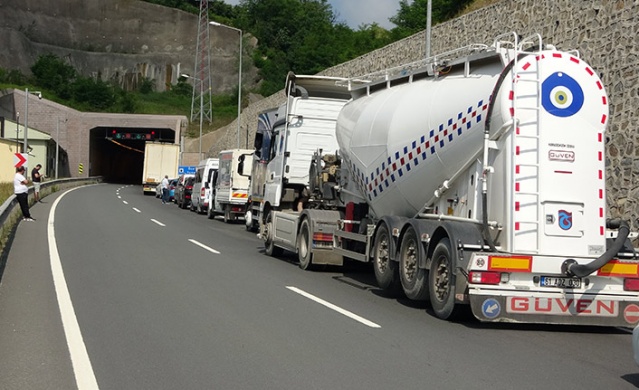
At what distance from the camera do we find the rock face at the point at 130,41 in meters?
117

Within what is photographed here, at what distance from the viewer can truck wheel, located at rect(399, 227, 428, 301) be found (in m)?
11.1

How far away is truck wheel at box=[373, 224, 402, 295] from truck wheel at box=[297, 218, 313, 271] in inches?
127

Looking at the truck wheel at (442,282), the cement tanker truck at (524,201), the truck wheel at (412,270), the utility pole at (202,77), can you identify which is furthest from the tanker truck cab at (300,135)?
the utility pole at (202,77)

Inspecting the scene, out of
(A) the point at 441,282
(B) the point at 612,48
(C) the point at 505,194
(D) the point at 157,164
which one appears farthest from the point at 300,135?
(D) the point at 157,164

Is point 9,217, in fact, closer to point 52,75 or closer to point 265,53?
point 52,75

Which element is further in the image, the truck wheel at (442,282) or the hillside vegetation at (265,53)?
the hillside vegetation at (265,53)

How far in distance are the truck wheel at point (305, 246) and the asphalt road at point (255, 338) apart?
622 millimetres

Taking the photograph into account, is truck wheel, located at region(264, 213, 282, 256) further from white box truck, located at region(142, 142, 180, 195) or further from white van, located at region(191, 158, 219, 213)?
white box truck, located at region(142, 142, 180, 195)

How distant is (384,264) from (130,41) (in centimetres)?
11351

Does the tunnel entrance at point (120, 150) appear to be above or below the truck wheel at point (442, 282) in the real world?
above

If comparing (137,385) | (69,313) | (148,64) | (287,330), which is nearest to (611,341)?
(287,330)

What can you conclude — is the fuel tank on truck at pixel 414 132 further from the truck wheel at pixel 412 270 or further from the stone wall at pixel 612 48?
the stone wall at pixel 612 48

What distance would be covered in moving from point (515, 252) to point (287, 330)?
2.81 meters

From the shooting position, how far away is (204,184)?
36750 mm
